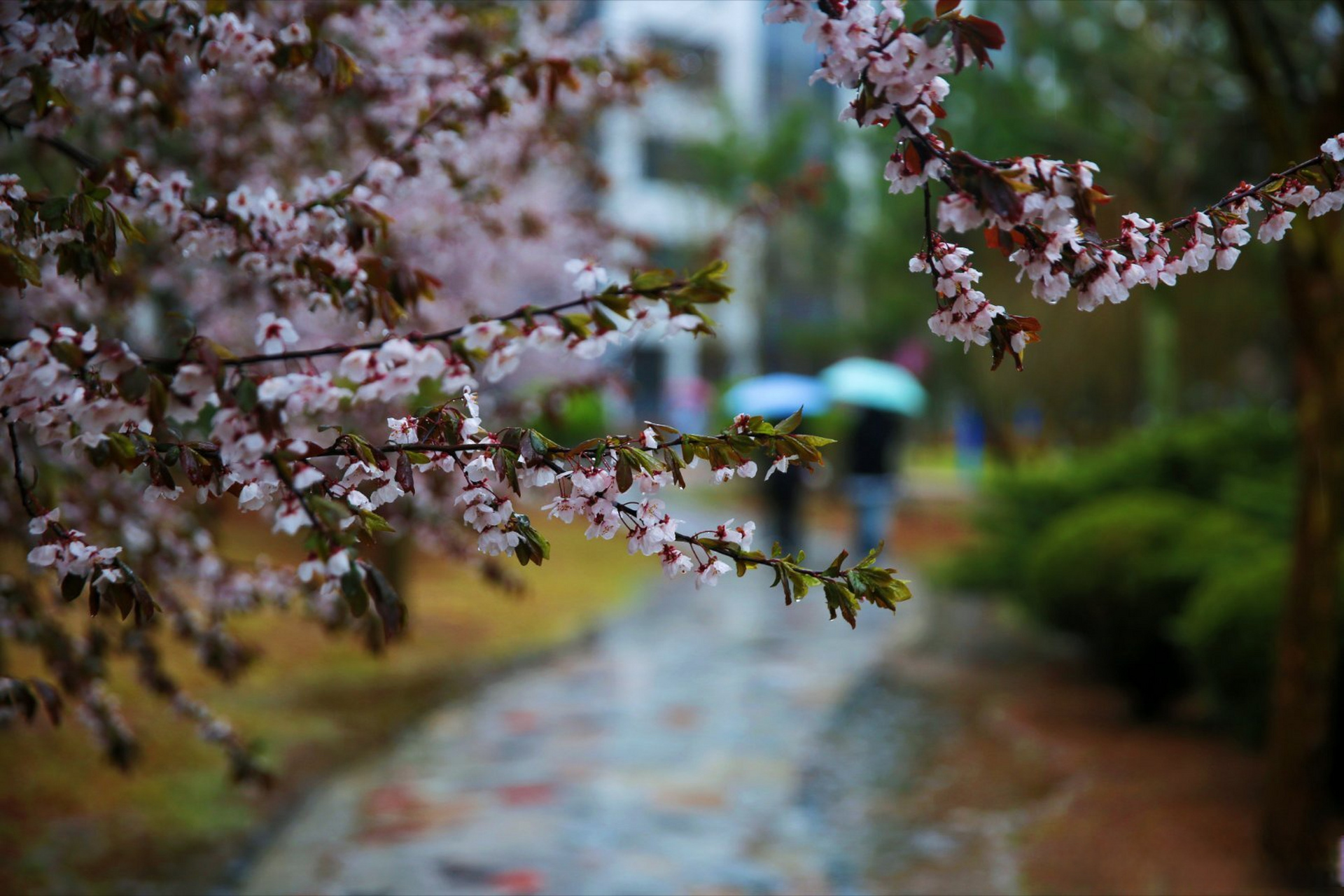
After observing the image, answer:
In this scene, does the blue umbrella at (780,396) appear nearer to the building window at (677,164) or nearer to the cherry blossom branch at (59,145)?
the building window at (677,164)

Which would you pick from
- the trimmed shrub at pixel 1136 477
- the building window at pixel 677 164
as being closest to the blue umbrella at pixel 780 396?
the building window at pixel 677 164

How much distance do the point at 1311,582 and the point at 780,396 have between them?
441 inches

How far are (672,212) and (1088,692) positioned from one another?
32768mm

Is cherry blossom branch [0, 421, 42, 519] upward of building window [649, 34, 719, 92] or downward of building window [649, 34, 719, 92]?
downward

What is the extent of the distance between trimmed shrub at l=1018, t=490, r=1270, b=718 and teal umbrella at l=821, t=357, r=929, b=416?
254 inches

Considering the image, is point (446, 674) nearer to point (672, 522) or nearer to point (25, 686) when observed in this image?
point (25, 686)

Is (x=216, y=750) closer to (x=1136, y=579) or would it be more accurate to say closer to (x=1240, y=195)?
(x=1136, y=579)

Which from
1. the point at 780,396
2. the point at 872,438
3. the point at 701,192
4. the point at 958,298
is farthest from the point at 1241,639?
the point at 701,192

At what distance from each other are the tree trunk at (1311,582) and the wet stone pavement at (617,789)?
155 centimetres

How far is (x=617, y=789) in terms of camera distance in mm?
5957

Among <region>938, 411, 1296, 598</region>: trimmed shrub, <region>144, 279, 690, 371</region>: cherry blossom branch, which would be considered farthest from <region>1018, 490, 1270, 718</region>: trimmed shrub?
<region>144, 279, 690, 371</region>: cherry blossom branch

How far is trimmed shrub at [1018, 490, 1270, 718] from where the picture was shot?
643 cm

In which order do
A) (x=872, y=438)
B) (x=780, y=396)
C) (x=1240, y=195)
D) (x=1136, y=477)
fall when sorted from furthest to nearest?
(x=780, y=396), (x=872, y=438), (x=1136, y=477), (x=1240, y=195)

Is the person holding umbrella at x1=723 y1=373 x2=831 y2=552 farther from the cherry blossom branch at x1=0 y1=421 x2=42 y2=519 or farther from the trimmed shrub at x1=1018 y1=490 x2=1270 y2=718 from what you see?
the cherry blossom branch at x1=0 y1=421 x2=42 y2=519
